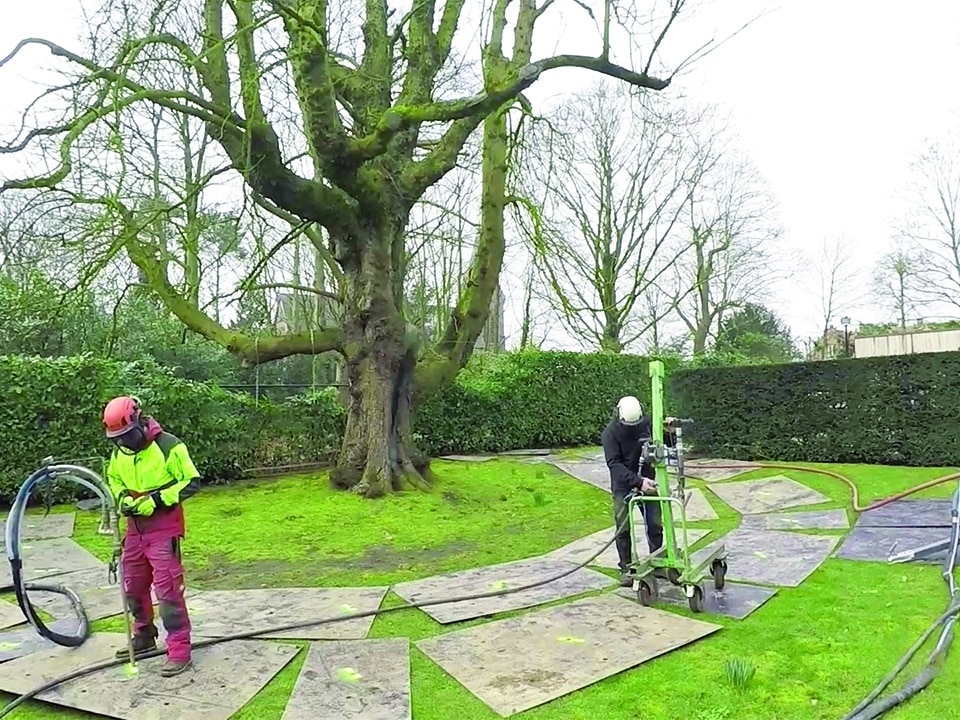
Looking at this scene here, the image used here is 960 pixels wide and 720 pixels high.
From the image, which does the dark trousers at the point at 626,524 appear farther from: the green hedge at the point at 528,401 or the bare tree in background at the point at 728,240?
the bare tree in background at the point at 728,240

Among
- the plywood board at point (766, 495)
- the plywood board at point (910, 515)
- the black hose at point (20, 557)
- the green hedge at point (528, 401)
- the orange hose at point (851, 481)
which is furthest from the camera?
the green hedge at point (528, 401)

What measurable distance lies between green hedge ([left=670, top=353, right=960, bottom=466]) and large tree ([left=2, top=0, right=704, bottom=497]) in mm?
5021

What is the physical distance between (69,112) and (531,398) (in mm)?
9984

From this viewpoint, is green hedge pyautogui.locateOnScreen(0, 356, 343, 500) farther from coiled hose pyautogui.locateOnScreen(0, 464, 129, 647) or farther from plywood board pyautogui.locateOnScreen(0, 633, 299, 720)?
plywood board pyautogui.locateOnScreen(0, 633, 299, 720)

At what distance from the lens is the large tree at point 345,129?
6648mm

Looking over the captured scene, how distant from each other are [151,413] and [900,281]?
31.2m

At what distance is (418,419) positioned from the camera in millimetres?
13180

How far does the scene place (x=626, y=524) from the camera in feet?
17.7

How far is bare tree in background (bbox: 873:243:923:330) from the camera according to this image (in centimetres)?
3034

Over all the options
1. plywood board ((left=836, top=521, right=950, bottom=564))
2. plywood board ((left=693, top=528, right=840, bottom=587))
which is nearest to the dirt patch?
plywood board ((left=693, top=528, right=840, bottom=587))

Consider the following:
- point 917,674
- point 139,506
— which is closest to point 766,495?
point 917,674

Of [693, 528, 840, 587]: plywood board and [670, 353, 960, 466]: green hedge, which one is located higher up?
[670, 353, 960, 466]: green hedge

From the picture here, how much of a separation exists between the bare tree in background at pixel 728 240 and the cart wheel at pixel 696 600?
68.3 ft

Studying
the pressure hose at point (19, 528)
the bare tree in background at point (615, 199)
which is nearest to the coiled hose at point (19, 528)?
the pressure hose at point (19, 528)
